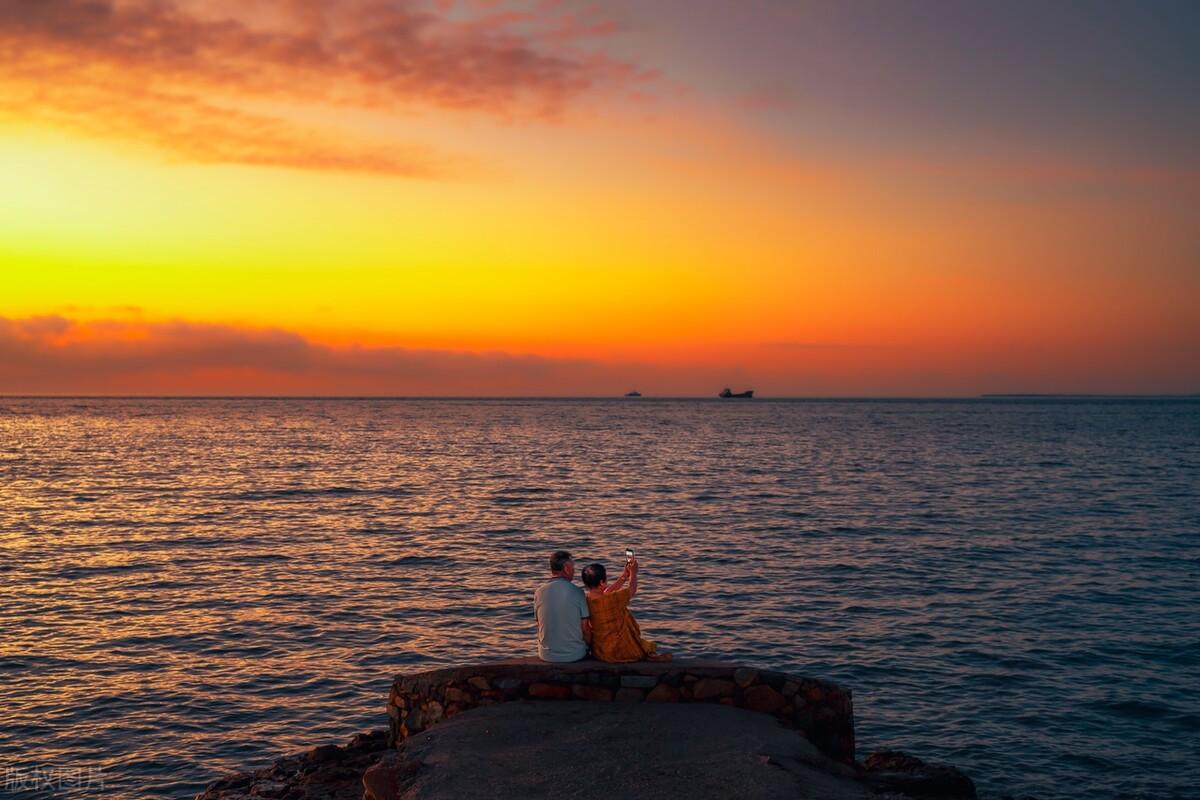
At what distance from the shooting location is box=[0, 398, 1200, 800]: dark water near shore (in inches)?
642

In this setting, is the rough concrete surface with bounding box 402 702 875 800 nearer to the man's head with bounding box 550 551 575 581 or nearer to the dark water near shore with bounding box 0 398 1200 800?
the man's head with bounding box 550 551 575 581

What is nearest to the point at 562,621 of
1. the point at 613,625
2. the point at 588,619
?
the point at 588,619

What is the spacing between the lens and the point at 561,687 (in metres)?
13.3

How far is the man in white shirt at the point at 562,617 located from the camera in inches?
524

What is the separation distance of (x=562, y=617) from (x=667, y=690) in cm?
183

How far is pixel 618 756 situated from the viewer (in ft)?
37.2

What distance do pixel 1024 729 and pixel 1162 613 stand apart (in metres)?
11.7

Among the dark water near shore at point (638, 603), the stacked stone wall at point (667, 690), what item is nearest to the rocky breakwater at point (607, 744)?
the stacked stone wall at point (667, 690)

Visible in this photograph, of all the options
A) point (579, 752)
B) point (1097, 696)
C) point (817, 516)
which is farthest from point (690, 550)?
point (579, 752)

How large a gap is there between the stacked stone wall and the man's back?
0.83 ft

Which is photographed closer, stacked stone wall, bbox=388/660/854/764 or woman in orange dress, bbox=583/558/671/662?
stacked stone wall, bbox=388/660/854/764

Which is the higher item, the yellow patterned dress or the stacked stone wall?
the yellow patterned dress

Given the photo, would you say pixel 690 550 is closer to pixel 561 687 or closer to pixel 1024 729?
pixel 1024 729

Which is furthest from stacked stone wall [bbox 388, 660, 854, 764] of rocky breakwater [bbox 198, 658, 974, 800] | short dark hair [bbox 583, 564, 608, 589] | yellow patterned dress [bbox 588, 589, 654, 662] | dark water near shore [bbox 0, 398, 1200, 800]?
dark water near shore [bbox 0, 398, 1200, 800]
